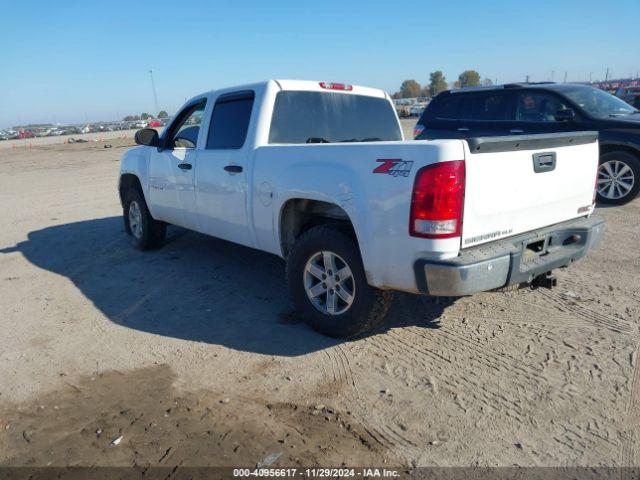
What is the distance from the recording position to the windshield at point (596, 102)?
796 centimetres

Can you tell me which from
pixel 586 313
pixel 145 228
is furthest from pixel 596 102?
pixel 145 228

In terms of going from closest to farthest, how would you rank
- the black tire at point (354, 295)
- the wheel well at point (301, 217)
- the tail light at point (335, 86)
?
the black tire at point (354, 295), the wheel well at point (301, 217), the tail light at point (335, 86)

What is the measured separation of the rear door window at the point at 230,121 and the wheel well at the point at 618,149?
5981 millimetres

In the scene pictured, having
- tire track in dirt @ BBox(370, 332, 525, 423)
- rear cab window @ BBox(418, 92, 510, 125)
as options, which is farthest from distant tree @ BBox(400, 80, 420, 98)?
tire track in dirt @ BBox(370, 332, 525, 423)

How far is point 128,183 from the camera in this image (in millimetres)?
6777

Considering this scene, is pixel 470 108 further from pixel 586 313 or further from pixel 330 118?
pixel 586 313

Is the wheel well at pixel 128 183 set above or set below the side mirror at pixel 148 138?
below

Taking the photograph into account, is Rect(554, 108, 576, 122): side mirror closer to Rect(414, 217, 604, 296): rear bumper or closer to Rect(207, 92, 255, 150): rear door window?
Rect(414, 217, 604, 296): rear bumper

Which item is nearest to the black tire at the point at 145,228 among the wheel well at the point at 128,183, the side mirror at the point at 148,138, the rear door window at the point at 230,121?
the wheel well at the point at 128,183

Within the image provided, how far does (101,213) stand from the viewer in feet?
30.6

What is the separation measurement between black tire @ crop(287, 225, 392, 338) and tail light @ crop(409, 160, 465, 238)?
0.65 meters

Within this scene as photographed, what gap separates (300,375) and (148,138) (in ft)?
12.1

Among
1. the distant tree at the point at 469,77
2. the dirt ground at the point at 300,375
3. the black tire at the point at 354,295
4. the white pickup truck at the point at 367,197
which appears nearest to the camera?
the dirt ground at the point at 300,375

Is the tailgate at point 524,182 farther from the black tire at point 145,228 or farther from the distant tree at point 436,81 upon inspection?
the distant tree at point 436,81
